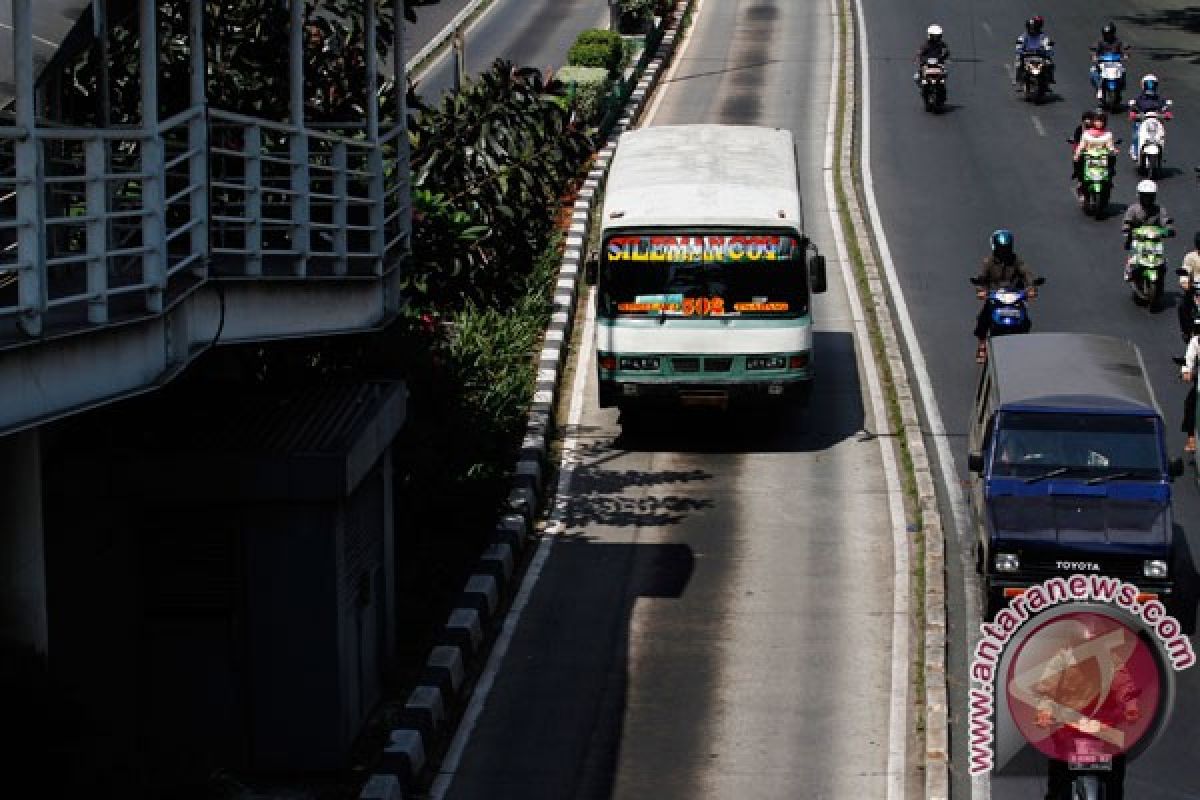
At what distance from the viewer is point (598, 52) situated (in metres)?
43.2

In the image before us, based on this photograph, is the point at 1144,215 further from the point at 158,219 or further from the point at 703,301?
the point at 158,219

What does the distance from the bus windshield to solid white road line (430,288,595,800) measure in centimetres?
184

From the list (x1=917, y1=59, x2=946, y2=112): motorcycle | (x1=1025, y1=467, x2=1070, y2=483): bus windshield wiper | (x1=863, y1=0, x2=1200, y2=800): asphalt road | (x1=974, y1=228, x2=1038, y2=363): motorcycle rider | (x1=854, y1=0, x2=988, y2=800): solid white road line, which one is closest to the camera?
(x1=1025, y1=467, x2=1070, y2=483): bus windshield wiper

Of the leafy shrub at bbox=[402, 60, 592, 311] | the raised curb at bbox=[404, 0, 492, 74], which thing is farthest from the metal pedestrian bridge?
the raised curb at bbox=[404, 0, 492, 74]

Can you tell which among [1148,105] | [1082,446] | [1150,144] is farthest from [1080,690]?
[1148,105]

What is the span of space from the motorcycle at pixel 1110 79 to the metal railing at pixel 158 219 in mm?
24074

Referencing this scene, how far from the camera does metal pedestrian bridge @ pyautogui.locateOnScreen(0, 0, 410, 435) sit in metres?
9.46

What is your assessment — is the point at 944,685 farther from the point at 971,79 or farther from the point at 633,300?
the point at 971,79

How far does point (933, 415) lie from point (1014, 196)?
11.4 meters

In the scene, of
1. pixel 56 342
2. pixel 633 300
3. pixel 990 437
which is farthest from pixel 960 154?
pixel 56 342

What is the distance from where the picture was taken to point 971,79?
1758 inches

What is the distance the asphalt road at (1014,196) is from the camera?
19078 mm

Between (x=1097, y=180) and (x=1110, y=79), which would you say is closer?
(x=1097, y=180)

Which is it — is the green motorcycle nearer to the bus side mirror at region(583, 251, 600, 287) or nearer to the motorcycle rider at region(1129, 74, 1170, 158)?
the motorcycle rider at region(1129, 74, 1170, 158)
